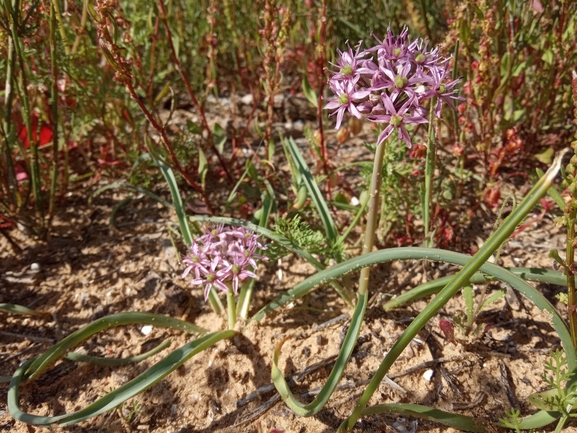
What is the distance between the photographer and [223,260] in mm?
1622

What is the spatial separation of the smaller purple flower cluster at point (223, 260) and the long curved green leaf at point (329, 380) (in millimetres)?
309

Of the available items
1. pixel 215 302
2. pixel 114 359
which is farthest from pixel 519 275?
pixel 114 359

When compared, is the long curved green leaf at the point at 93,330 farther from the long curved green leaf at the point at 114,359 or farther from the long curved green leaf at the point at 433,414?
the long curved green leaf at the point at 433,414

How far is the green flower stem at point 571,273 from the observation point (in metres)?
1.29

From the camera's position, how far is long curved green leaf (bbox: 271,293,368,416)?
1375 mm

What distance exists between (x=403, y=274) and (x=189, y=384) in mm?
1004

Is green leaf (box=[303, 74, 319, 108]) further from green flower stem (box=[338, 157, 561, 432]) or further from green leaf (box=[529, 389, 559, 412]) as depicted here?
green leaf (box=[529, 389, 559, 412])

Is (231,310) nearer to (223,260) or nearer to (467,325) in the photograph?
(223,260)

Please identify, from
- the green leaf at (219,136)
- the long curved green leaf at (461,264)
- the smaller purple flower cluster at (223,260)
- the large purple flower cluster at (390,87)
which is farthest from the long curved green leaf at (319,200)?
the large purple flower cluster at (390,87)

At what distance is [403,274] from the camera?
2059 millimetres

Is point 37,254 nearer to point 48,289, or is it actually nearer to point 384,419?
point 48,289

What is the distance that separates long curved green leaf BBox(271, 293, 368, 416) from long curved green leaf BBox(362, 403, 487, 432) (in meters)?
0.16

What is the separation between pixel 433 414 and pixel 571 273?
0.60 m

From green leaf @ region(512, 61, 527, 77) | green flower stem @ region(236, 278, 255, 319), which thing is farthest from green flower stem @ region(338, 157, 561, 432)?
green leaf @ region(512, 61, 527, 77)
